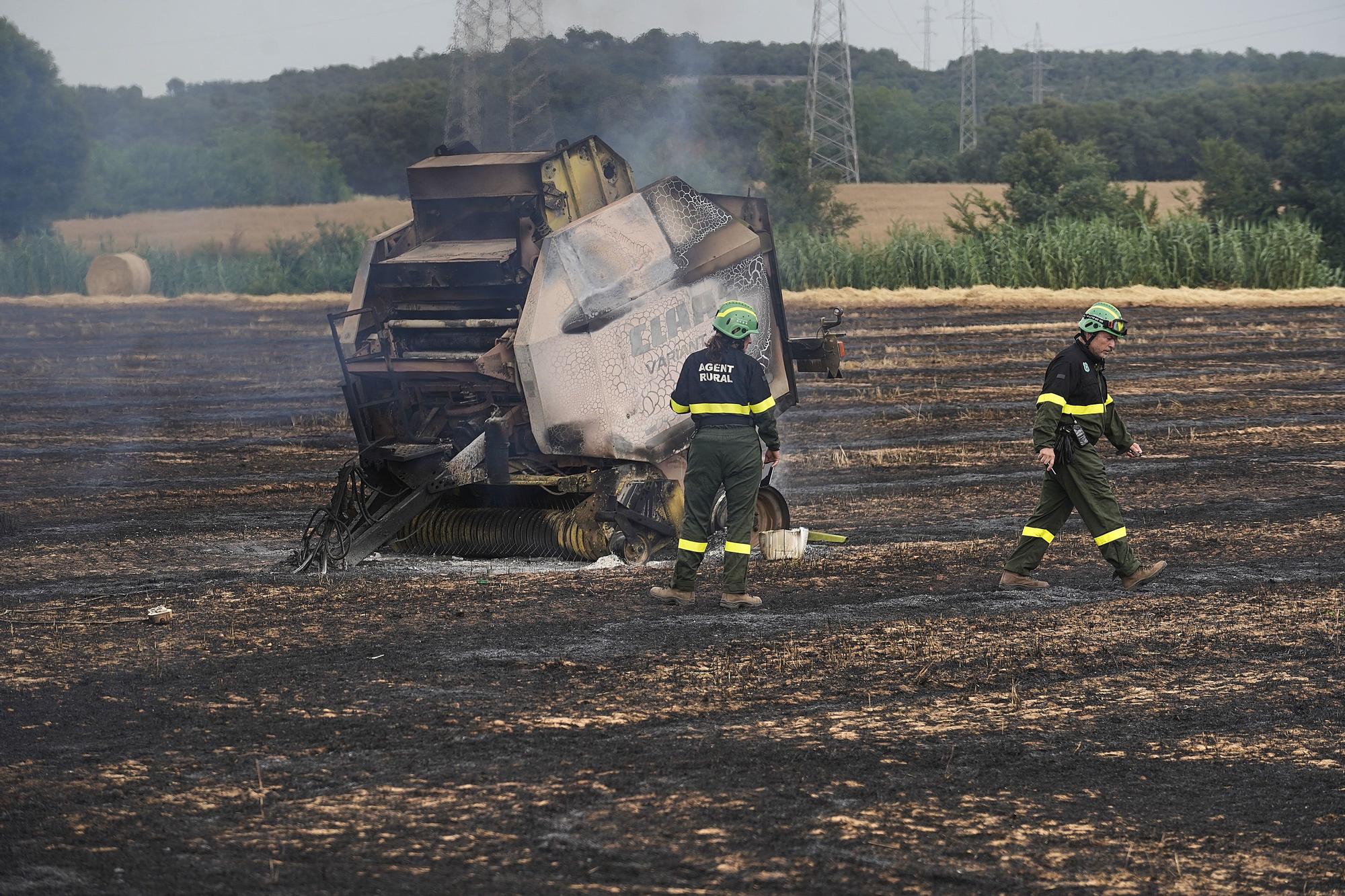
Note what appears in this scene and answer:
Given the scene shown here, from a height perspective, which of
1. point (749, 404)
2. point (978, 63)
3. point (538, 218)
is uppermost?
point (978, 63)

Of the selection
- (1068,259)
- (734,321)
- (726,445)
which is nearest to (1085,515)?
(726,445)

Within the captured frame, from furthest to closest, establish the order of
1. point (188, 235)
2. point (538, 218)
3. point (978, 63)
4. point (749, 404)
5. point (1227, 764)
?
point (978, 63), point (188, 235), point (538, 218), point (749, 404), point (1227, 764)

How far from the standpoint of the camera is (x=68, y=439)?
17953 millimetres

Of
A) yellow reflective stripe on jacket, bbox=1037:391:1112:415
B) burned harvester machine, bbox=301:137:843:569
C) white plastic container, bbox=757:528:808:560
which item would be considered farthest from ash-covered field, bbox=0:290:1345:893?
yellow reflective stripe on jacket, bbox=1037:391:1112:415

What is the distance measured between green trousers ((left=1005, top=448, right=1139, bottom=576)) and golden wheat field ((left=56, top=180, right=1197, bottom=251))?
34.4 m

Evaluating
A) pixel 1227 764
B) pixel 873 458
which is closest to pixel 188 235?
pixel 873 458

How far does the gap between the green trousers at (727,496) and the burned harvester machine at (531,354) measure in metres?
1.37

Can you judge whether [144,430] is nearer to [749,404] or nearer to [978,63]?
[749,404]

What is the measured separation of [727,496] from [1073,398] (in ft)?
6.96

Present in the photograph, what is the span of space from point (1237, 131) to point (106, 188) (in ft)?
186

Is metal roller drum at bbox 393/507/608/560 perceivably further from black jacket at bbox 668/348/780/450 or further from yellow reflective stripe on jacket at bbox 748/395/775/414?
yellow reflective stripe on jacket at bbox 748/395/775/414

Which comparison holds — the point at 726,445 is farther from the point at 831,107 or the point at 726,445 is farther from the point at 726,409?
the point at 831,107

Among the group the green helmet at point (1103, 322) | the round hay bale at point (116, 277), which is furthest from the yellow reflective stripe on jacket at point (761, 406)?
the round hay bale at point (116, 277)

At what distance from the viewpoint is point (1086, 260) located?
113ft
